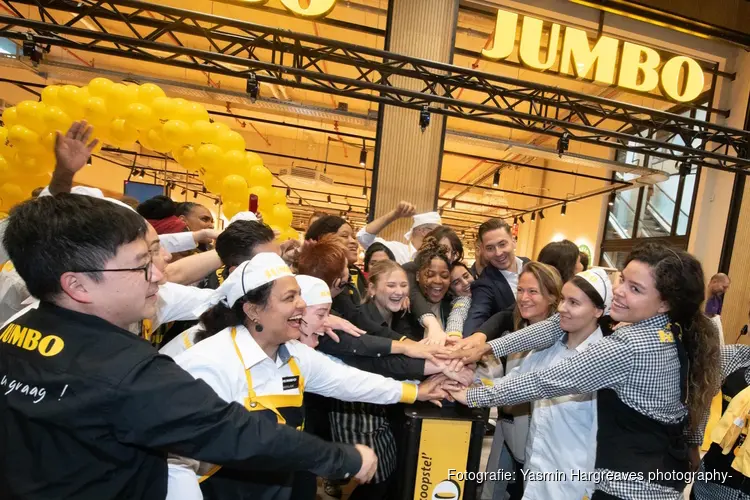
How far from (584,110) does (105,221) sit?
6.77 m

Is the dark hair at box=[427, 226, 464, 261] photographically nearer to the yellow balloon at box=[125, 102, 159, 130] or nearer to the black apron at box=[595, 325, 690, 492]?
the black apron at box=[595, 325, 690, 492]

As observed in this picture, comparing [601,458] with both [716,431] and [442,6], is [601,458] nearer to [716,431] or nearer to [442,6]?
[716,431]

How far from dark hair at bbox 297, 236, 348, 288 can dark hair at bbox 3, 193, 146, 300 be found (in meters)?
1.27

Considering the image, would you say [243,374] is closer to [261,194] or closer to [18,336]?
[18,336]

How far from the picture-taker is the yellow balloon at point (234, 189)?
4.60 m

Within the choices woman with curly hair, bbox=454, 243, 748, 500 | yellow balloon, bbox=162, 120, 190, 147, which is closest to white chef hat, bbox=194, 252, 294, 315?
woman with curly hair, bbox=454, 243, 748, 500

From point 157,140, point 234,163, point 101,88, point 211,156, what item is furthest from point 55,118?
point 234,163

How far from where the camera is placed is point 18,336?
3.28 ft

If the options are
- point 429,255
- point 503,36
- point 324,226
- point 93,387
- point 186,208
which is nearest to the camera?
point 93,387

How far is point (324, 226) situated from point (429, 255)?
951mm

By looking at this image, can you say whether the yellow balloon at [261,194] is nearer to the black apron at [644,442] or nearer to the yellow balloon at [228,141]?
the yellow balloon at [228,141]

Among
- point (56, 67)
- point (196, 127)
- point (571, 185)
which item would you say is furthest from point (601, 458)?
point (571, 185)

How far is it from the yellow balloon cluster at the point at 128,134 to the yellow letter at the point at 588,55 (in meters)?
5.41

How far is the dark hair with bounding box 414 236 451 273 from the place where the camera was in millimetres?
2844
